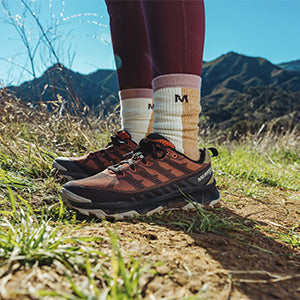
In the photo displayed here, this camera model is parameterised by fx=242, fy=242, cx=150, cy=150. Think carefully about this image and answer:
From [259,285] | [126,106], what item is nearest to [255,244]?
[259,285]

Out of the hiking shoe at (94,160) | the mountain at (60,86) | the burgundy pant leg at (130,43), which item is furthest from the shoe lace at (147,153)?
the mountain at (60,86)

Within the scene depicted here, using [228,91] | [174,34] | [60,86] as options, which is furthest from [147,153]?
[228,91]

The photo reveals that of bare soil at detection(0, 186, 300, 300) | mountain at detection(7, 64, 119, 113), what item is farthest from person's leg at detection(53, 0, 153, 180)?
mountain at detection(7, 64, 119, 113)

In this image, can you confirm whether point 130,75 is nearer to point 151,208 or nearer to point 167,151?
point 167,151

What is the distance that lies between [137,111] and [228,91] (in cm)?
8114

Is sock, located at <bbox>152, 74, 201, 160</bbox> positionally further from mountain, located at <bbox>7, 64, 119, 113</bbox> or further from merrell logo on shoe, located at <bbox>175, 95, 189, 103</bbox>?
mountain, located at <bbox>7, 64, 119, 113</bbox>

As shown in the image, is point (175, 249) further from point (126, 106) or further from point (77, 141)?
point (77, 141)

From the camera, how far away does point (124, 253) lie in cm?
66

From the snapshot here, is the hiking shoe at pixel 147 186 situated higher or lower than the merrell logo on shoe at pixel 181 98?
lower

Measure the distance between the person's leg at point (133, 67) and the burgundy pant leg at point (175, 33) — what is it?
49cm

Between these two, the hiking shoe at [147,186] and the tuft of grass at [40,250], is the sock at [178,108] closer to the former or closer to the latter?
the hiking shoe at [147,186]

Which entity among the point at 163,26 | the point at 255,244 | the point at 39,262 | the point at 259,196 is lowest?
the point at 259,196

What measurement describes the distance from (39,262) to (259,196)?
5.06 feet

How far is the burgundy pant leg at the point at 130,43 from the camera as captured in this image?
1561 mm
